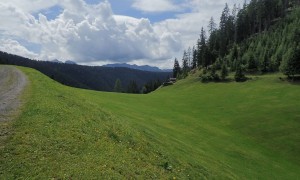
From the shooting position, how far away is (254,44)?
14475 cm

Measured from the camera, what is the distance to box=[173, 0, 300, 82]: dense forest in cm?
11521

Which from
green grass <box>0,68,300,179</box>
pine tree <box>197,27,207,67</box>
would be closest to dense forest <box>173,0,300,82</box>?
pine tree <box>197,27,207,67</box>

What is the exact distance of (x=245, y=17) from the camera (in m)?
189

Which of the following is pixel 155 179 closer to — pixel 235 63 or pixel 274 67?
pixel 274 67

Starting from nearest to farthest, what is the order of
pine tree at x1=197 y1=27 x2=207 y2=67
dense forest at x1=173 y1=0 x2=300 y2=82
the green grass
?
the green grass
dense forest at x1=173 y1=0 x2=300 y2=82
pine tree at x1=197 y1=27 x2=207 y2=67

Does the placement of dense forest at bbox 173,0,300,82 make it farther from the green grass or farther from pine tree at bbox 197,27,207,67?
the green grass

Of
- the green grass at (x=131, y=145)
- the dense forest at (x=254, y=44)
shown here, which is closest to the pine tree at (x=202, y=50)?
the dense forest at (x=254, y=44)

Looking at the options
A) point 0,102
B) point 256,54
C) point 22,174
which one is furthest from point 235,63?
point 22,174

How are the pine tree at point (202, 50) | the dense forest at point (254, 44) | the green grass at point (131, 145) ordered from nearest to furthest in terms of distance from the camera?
1. the green grass at point (131, 145)
2. the dense forest at point (254, 44)
3. the pine tree at point (202, 50)

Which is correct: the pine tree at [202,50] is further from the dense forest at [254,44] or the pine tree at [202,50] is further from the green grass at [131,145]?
the green grass at [131,145]

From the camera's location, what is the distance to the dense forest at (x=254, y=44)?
11521cm

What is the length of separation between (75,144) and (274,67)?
357 feet

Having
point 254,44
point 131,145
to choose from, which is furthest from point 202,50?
point 131,145

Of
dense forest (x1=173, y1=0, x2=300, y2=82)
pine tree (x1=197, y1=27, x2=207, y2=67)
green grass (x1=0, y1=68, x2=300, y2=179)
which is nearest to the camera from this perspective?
green grass (x1=0, y1=68, x2=300, y2=179)
